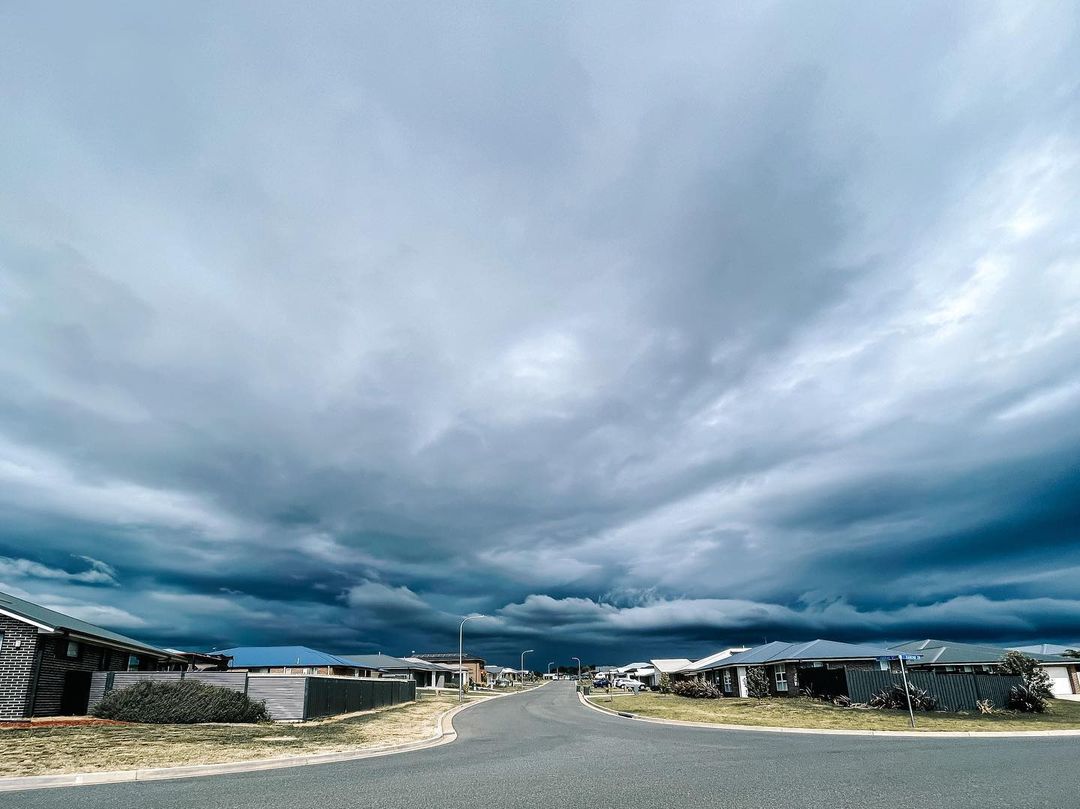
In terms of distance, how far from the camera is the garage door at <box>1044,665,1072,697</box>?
52.9 meters

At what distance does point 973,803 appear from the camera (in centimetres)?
1091

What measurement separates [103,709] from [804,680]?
42007 mm

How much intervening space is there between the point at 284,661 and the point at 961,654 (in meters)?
60.8

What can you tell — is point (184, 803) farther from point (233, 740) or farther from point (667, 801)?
point (233, 740)

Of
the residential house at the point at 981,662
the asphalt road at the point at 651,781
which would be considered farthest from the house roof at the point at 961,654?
the asphalt road at the point at 651,781

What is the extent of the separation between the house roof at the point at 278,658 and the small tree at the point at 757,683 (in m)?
37.3

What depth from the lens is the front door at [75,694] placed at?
29.2 metres

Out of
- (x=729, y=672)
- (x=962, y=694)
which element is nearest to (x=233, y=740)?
(x=962, y=694)

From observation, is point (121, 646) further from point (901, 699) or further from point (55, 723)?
point (901, 699)

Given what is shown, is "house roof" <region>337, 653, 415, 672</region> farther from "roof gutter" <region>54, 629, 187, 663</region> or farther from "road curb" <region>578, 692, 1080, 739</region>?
"road curb" <region>578, 692, 1080, 739</region>

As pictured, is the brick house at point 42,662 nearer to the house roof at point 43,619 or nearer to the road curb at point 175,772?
the house roof at point 43,619

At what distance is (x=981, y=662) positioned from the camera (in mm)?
49500

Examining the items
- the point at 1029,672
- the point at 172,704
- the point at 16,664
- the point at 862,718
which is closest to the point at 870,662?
the point at 1029,672

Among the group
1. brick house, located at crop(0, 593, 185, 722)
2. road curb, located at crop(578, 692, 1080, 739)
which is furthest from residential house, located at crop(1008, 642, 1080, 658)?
brick house, located at crop(0, 593, 185, 722)
